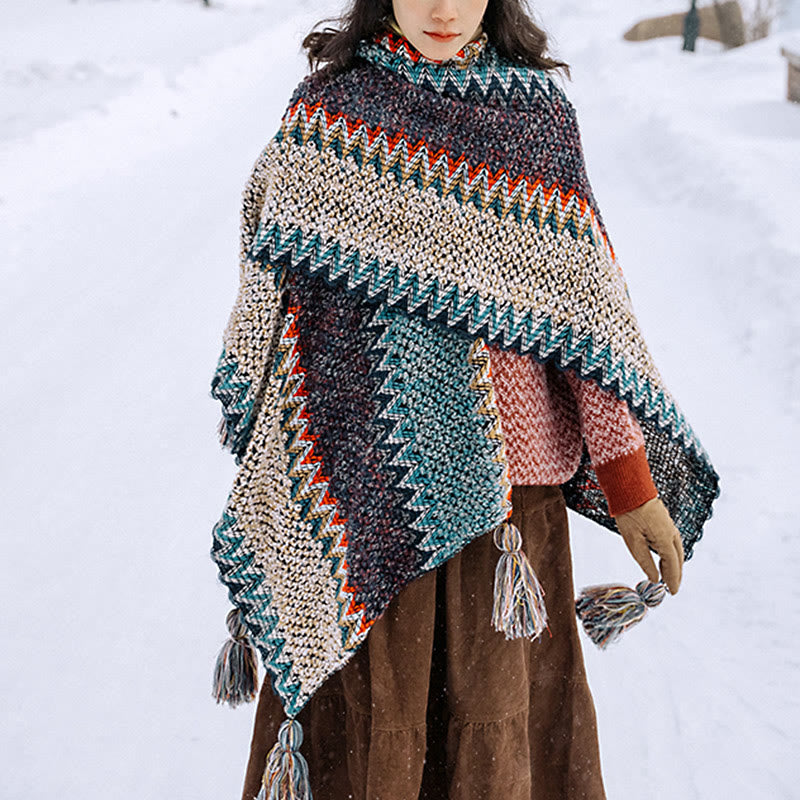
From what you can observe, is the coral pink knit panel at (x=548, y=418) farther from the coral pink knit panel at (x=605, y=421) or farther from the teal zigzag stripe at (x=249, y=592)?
the teal zigzag stripe at (x=249, y=592)

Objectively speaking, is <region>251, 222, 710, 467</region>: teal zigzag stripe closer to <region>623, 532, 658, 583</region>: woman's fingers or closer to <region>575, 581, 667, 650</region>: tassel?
<region>623, 532, 658, 583</region>: woman's fingers

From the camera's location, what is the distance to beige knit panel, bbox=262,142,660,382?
51.3 inches

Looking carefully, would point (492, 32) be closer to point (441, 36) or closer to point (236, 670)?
point (441, 36)

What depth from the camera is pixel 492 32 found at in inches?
54.0

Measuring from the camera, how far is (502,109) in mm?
1317

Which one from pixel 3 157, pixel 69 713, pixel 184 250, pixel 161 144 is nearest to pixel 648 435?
pixel 69 713

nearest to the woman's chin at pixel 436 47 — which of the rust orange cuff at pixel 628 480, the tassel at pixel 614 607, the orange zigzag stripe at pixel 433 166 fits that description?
the orange zigzag stripe at pixel 433 166

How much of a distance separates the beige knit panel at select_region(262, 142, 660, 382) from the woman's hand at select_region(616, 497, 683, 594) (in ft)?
0.97

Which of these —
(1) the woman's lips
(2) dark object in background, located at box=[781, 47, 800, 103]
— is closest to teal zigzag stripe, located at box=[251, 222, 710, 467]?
(1) the woman's lips

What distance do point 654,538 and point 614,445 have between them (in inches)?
6.7

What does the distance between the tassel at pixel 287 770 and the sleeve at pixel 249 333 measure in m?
0.48

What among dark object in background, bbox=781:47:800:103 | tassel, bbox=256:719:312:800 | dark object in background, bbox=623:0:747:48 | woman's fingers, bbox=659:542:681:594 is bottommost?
dark object in background, bbox=623:0:747:48

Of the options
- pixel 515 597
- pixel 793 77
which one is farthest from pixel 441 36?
pixel 793 77

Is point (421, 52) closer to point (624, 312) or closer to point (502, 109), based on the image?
point (502, 109)
